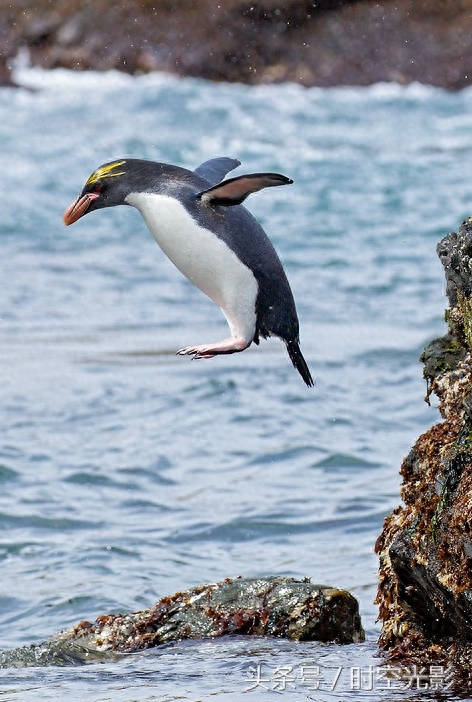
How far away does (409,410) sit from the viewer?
29.7 ft

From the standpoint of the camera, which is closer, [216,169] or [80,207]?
[80,207]

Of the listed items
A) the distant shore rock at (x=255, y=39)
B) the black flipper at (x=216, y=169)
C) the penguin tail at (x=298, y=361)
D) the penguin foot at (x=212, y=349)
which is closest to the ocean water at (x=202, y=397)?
the penguin tail at (x=298, y=361)

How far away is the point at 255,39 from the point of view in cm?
2338

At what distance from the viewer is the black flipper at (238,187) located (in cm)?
346

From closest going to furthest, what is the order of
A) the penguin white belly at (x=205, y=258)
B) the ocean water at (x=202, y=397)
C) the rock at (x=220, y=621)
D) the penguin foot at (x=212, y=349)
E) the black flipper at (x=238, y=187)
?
1. the black flipper at (x=238, y=187)
2. the penguin foot at (x=212, y=349)
3. the penguin white belly at (x=205, y=258)
4. the rock at (x=220, y=621)
5. the ocean water at (x=202, y=397)

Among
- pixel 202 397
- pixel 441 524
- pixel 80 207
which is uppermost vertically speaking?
pixel 80 207

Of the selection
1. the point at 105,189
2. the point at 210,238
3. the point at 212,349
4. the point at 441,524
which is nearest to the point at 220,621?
the point at 441,524

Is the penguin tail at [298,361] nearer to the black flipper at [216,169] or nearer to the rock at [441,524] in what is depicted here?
the rock at [441,524]

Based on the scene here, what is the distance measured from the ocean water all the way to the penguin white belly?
3.90 ft

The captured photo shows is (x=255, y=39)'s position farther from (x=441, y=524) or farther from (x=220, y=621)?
(x=441, y=524)

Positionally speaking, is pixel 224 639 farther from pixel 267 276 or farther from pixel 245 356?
pixel 245 356

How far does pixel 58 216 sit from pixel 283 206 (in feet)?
8.64

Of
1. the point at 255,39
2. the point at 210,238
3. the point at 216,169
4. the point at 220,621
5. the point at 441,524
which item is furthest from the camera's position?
the point at 255,39

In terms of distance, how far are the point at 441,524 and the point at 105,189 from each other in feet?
4.70
